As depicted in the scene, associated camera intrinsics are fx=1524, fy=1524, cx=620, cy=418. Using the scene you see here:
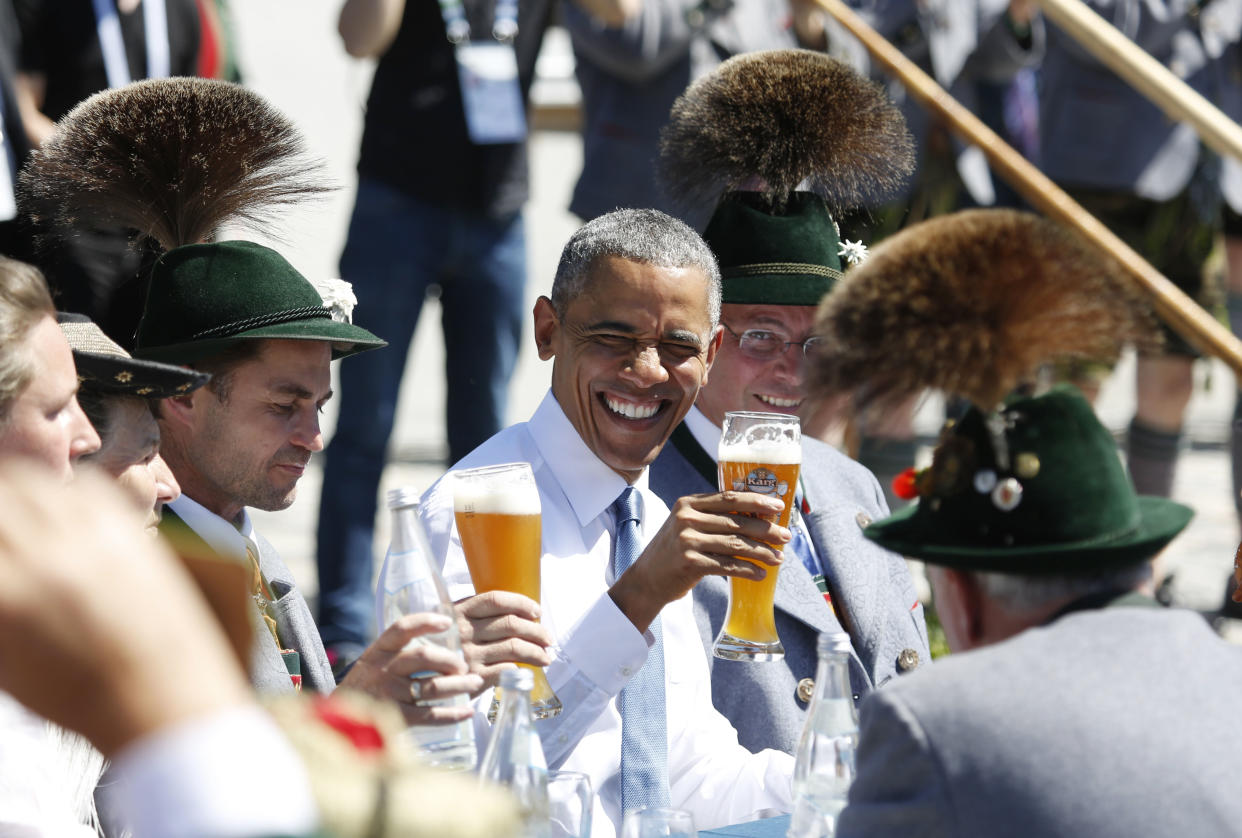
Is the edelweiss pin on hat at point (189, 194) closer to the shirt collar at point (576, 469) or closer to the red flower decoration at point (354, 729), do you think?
the shirt collar at point (576, 469)

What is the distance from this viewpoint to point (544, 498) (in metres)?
3.40

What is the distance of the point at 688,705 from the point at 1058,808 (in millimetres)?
1422

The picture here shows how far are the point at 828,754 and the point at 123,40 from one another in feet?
12.4

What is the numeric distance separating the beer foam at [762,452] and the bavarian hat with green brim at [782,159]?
126 cm

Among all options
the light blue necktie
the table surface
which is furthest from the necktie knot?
the table surface

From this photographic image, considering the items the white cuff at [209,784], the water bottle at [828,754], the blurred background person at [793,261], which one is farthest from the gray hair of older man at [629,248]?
the white cuff at [209,784]

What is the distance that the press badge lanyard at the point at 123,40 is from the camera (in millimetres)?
5000

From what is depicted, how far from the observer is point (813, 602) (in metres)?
3.67

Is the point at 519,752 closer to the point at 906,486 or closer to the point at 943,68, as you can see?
the point at 906,486

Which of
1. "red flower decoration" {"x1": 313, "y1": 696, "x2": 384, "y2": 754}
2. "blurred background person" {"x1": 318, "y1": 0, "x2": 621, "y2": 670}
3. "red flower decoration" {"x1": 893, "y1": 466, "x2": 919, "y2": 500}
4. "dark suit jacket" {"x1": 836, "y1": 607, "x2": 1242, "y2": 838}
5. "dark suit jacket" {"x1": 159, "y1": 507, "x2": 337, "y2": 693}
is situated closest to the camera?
"red flower decoration" {"x1": 313, "y1": 696, "x2": 384, "y2": 754}

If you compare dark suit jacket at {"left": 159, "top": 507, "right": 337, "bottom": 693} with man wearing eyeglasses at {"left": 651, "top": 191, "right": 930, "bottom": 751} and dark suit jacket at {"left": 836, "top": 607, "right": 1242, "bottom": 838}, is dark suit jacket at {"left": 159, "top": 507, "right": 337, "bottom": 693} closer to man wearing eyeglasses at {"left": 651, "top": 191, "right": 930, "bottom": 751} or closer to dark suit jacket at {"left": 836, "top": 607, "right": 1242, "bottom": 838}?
man wearing eyeglasses at {"left": 651, "top": 191, "right": 930, "bottom": 751}

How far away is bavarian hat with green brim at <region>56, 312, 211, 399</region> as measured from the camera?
2.83 m

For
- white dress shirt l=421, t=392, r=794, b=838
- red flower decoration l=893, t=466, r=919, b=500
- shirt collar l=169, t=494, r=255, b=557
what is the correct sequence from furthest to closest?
shirt collar l=169, t=494, r=255, b=557 → white dress shirt l=421, t=392, r=794, b=838 → red flower decoration l=893, t=466, r=919, b=500

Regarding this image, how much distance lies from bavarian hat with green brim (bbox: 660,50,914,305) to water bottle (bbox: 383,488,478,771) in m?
1.94
